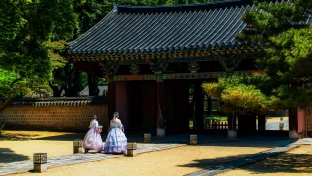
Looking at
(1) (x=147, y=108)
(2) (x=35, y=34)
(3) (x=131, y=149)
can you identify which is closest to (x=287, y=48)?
(3) (x=131, y=149)

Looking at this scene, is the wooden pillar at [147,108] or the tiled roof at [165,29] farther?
the wooden pillar at [147,108]

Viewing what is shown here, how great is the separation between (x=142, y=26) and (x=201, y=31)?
395cm

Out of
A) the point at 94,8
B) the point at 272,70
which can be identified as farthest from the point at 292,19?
the point at 94,8

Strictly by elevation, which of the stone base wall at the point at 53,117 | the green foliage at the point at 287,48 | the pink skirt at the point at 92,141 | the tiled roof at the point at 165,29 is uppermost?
the tiled roof at the point at 165,29

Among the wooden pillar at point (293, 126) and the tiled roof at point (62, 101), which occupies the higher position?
the tiled roof at point (62, 101)

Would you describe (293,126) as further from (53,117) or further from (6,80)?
Answer: (6,80)

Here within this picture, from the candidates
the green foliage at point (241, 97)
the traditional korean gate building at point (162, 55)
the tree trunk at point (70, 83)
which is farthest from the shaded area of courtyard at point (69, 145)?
the tree trunk at point (70, 83)

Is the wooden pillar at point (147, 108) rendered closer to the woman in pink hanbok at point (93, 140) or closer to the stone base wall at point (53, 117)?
the stone base wall at point (53, 117)

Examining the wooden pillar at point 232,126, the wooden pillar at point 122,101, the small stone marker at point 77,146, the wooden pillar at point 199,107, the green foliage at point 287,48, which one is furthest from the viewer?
the wooden pillar at point 199,107

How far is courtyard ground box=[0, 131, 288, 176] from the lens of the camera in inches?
463

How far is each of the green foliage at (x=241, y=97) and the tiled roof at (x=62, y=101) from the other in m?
13.7

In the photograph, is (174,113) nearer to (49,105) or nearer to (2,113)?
(49,105)

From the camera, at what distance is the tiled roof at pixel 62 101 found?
25.9 m

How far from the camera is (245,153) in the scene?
15.1 m
